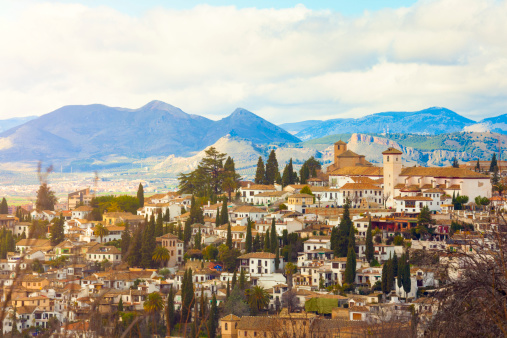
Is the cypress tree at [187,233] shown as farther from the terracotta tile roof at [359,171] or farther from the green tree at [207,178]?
the terracotta tile roof at [359,171]

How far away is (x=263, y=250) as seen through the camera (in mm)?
45312

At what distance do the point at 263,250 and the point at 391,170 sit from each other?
14.9m

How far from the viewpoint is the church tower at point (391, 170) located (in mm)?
54250

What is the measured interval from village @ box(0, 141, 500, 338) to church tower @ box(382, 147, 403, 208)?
123mm

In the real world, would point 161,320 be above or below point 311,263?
below

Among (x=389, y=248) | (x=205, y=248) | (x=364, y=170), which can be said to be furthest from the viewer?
(x=364, y=170)

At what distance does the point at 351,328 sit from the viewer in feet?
92.7

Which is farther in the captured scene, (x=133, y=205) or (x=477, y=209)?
(x=133, y=205)

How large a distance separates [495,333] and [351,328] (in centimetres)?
2149

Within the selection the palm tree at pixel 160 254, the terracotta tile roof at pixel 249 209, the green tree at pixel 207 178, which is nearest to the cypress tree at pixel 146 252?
the palm tree at pixel 160 254

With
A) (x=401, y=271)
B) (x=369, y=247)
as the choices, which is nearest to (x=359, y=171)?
(x=369, y=247)

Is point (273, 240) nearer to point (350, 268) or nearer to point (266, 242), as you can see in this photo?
point (266, 242)

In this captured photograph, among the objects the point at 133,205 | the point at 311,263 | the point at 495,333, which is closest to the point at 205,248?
the point at 311,263

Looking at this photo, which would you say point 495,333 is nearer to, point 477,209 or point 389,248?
point 389,248
